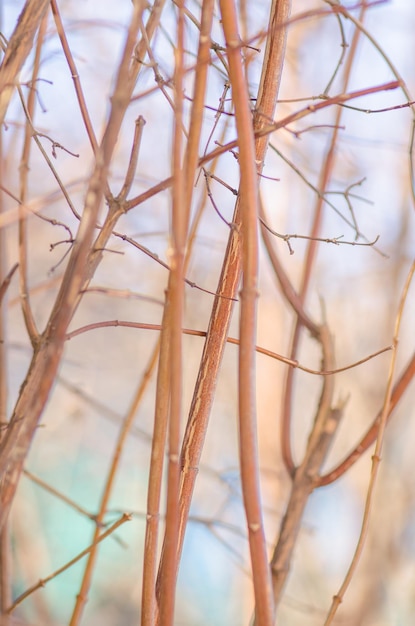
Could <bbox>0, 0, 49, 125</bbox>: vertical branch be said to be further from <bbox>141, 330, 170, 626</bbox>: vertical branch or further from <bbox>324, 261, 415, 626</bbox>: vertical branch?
<bbox>324, 261, 415, 626</bbox>: vertical branch

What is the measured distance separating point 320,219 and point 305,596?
171cm

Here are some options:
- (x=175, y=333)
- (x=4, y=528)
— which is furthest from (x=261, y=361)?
(x=175, y=333)

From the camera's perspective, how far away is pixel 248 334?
0.27 metres

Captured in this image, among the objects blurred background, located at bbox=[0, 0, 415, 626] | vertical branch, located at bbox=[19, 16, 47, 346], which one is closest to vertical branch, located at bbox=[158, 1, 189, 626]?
vertical branch, located at bbox=[19, 16, 47, 346]

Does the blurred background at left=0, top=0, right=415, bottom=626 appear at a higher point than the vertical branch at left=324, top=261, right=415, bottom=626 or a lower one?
higher

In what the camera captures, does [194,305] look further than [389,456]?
No

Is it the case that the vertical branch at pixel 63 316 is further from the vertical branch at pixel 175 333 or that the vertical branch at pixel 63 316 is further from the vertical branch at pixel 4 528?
the vertical branch at pixel 4 528

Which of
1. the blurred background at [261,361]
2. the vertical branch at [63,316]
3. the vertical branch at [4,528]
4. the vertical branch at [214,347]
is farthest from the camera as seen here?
the blurred background at [261,361]

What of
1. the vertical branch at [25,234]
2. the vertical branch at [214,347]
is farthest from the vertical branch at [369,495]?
the vertical branch at [25,234]

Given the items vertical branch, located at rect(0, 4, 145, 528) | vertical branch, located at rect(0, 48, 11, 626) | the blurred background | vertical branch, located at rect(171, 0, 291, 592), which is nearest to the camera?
vertical branch, located at rect(0, 4, 145, 528)

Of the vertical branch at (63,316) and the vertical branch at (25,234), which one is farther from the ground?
the vertical branch at (25,234)

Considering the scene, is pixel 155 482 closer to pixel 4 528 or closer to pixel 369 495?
pixel 369 495

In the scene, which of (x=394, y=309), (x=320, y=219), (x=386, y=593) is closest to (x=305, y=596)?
(x=386, y=593)

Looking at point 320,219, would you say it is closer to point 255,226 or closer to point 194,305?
point 255,226
